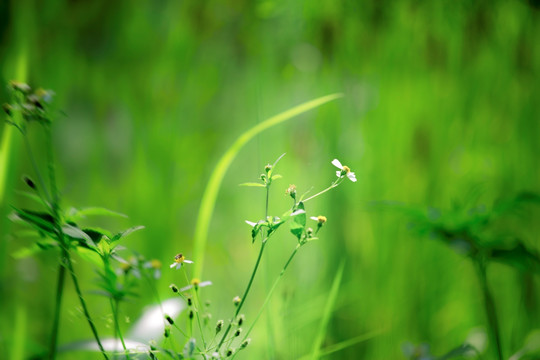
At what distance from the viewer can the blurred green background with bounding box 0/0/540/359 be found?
2.72 ft

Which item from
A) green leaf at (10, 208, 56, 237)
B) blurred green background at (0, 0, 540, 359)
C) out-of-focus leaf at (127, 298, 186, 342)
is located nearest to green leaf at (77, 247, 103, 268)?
green leaf at (10, 208, 56, 237)

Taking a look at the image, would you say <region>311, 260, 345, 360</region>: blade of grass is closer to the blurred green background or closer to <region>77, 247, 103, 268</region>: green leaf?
the blurred green background

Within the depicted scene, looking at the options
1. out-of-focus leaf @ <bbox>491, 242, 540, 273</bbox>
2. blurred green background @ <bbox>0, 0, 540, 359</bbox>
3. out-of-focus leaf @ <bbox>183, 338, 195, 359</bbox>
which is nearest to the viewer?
out-of-focus leaf @ <bbox>183, 338, 195, 359</bbox>

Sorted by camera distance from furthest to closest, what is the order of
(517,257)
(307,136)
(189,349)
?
1. (307,136)
2. (517,257)
3. (189,349)

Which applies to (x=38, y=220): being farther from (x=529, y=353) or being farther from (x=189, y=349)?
(x=529, y=353)

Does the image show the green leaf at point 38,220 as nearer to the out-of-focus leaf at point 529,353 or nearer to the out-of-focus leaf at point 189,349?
the out-of-focus leaf at point 189,349

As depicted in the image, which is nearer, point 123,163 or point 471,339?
point 471,339

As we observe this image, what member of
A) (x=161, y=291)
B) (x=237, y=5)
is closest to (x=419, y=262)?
(x=161, y=291)

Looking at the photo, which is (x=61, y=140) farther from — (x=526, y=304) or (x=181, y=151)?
(x=526, y=304)

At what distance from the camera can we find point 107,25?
124 cm

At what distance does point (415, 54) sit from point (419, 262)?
1.75ft

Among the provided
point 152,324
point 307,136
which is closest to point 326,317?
point 152,324

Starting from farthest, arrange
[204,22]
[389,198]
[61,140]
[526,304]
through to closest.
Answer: [204,22] → [61,140] → [389,198] → [526,304]

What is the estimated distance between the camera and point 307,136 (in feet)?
3.39
